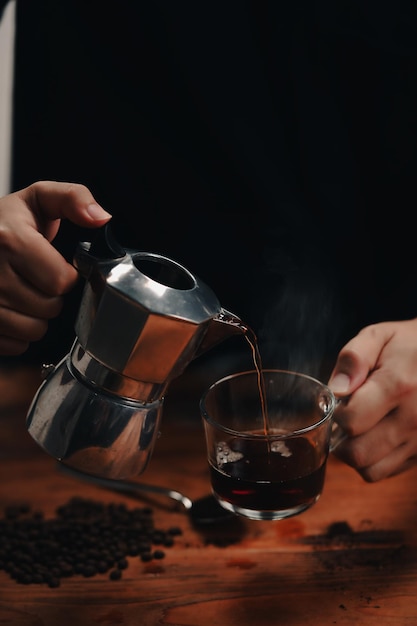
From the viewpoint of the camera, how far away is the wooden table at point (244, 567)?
1062 mm

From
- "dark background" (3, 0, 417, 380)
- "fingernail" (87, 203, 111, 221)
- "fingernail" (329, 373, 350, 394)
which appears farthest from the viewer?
"dark background" (3, 0, 417, 380)

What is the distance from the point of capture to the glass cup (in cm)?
104

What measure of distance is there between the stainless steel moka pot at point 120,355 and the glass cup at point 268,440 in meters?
0.12

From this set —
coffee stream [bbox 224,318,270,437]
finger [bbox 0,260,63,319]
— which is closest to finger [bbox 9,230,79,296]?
finger [bbox 0,260,63,319]

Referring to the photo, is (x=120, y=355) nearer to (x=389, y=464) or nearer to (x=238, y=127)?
(x=389, y=464)

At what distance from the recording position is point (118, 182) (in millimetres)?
1551

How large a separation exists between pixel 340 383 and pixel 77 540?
0.47 metres

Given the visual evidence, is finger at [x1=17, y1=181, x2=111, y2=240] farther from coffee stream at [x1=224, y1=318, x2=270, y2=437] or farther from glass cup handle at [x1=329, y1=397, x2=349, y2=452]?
glass cup handle at [x1=329, y1=397, x2=349, y2=452]

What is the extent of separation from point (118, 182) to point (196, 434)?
1.67 feet

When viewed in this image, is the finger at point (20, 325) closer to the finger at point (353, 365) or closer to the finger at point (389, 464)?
the finger at point (353, 365)

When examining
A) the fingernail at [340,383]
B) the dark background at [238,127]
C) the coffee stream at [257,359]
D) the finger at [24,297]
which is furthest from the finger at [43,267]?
the dark background at [238,127]

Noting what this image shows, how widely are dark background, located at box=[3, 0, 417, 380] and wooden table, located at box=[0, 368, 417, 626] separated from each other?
269mm

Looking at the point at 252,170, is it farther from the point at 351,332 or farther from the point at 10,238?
the point at 10,238

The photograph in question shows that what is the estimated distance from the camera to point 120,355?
86 cm
